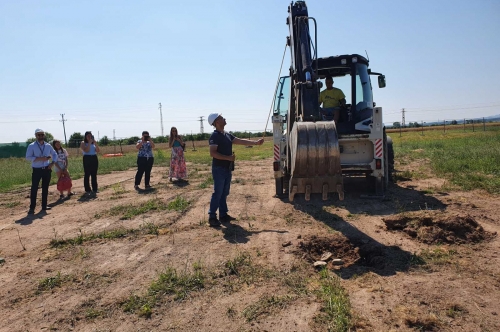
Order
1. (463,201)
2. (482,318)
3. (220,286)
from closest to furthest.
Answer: (482,318), (220,286), (463,201)

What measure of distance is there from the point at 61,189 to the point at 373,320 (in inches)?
359

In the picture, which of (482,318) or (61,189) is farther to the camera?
(61,189)

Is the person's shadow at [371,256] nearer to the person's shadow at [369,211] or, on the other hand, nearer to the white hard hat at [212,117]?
the person's shadow at [369,211]

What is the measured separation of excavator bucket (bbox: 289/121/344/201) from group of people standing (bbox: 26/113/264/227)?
147cm

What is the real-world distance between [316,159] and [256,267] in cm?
173

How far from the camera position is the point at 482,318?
3.02 m

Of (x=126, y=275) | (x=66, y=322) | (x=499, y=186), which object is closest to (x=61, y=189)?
(x=126, y=275)

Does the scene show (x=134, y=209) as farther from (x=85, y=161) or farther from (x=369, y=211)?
A: (x=369, y=211)

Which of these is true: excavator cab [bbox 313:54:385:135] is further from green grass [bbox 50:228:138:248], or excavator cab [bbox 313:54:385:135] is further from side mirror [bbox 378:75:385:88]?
green grass [bbox 50:228:138:248]

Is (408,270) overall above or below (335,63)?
below

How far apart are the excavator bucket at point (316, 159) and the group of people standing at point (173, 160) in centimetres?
147

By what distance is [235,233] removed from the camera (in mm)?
5707

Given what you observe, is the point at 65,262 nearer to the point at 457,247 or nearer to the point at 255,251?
the point at 255,251

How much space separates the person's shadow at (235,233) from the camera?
537 cm
